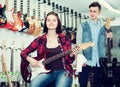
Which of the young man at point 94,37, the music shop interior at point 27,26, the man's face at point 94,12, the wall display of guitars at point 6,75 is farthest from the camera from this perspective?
the music shop interior at point 27,26

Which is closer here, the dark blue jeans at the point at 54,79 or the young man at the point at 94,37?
the dark blue jeans at the point at 54,79

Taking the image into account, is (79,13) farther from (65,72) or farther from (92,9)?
(65,72)

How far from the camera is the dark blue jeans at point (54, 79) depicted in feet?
9.30

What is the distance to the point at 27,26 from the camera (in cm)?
441

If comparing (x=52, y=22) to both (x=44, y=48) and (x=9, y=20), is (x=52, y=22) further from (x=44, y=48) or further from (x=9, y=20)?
(x=9, y=20)

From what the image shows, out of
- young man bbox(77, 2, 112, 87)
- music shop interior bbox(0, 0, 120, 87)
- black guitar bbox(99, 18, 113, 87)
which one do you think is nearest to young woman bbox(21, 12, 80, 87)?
young man bbox(77, 2, 112, 87)

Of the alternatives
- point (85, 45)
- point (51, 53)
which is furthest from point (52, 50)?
point (85, 45)

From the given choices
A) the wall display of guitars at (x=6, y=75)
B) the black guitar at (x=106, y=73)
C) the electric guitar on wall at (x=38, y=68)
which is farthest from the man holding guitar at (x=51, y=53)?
the black guitar at (x=106, y=73)

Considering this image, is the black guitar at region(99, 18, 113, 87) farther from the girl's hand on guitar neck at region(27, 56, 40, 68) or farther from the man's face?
the girl's hand on guitar neck at region(27, 56, 40, 68)

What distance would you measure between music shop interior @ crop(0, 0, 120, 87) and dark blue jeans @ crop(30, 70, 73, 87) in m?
0.86

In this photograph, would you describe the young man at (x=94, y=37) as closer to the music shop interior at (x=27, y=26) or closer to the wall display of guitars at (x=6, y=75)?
the music shop interior at (x=27, y=26)

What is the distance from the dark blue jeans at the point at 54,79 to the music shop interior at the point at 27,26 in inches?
33.8

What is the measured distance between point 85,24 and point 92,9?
0.20 meters

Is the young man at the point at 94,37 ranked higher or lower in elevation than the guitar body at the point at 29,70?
higher
